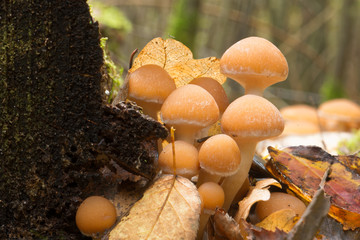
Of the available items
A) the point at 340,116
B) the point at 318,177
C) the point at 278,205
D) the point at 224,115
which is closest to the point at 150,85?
the point at 224,115

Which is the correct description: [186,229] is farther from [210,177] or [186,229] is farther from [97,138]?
[97,138]

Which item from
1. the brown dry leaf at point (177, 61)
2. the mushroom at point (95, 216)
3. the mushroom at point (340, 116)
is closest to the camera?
the mushroom at point (95, 216)

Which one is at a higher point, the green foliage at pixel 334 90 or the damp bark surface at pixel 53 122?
the damp bark surface at pixel 53 122

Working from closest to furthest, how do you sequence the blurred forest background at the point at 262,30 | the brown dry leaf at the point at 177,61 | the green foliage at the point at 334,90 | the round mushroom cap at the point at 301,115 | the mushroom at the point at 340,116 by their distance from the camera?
the brown dry leaf at the point at 177,61 < the mushroom at the point at 340,116 < the round mushroom cap at the point at 301,115 < the blurred forest background at the point at 262,30 < the green foliage at the point at 334,90

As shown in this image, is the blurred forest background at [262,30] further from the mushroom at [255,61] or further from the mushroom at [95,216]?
the mushroom at [95,216]

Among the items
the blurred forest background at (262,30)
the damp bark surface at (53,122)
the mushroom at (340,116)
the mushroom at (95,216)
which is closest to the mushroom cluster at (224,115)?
the damp bark surface at (53,122)

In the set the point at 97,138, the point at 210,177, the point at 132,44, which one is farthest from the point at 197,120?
the point at 132,44
